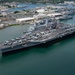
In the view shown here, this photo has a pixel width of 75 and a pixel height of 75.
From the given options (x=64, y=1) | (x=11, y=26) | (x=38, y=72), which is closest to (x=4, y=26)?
(x=11, y=26)

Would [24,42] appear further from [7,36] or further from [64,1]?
[64,1]

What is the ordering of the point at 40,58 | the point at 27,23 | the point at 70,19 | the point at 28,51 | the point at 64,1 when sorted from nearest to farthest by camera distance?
the point at 40,58, the point at 28,51, the point at 27,23, the point at 70,19, the point at 64,1

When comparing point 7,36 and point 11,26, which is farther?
point 11,26

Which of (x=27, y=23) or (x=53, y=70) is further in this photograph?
(x=27, y=23)

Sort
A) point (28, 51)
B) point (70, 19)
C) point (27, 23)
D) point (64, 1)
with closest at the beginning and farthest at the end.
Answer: point (28, 51), point (27, 23), point (70, 19), point (64, 1)

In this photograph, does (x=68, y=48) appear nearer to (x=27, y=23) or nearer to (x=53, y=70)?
(x=53, y=70)

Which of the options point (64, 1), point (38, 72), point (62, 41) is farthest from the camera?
point (64, 1)

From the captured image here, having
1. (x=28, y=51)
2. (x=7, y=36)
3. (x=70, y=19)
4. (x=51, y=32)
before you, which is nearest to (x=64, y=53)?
(x=28, y=51)
